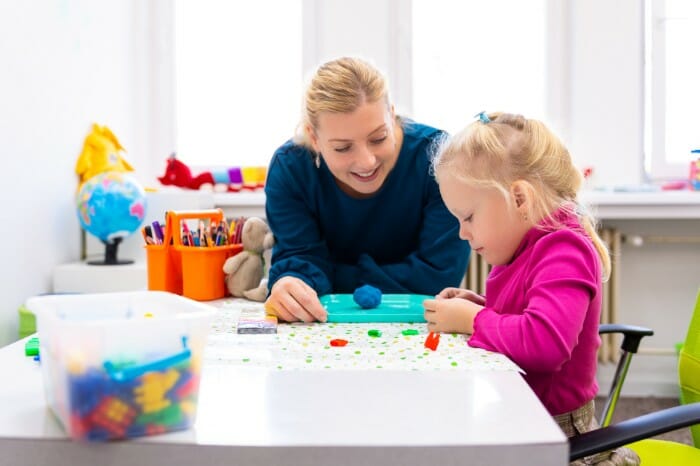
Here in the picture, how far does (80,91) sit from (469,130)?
174 centimetres

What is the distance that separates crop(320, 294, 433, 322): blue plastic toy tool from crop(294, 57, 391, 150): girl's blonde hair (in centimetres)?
35

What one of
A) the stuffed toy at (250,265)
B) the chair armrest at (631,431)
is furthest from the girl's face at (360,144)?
the chair armrest at (631,431)

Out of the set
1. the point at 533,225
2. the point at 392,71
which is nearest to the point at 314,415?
the point at 533,225

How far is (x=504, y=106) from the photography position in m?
3.15

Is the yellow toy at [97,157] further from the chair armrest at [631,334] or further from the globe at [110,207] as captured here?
the chair armrest at [631,334]

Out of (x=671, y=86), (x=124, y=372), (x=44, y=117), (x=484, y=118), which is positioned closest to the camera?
(x=124, y=372)

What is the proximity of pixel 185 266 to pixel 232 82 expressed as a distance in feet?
6.19

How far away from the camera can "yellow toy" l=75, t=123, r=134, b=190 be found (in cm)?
250

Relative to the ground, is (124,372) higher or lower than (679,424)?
higher

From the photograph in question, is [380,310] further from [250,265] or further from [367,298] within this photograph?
[250,265]

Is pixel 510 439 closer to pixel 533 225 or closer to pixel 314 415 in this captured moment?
pixel 314 415

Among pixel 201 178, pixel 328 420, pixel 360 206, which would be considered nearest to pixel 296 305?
pixel 360 206

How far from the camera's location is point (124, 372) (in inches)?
26.5

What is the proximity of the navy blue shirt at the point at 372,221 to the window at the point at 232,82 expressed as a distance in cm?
167
